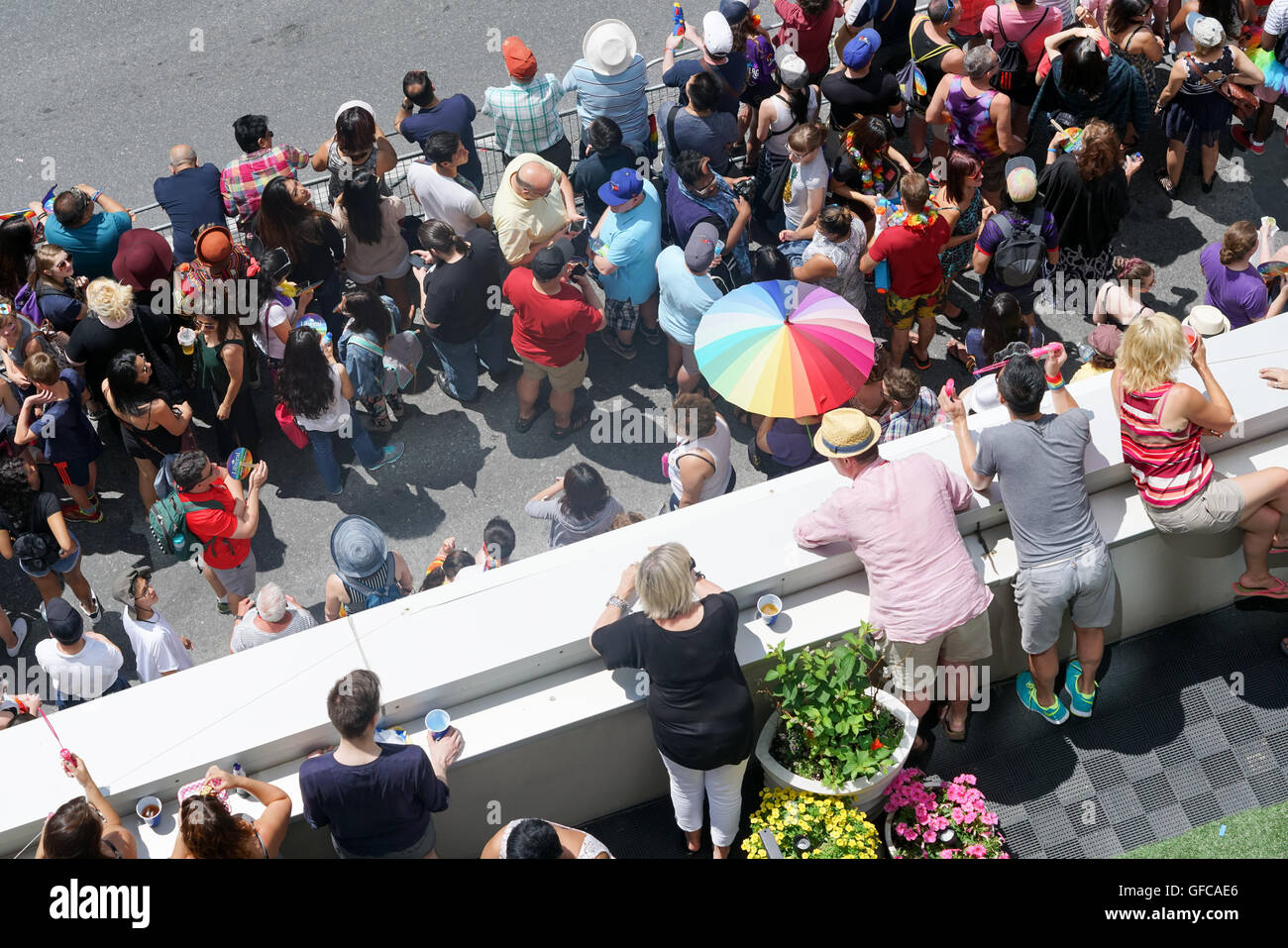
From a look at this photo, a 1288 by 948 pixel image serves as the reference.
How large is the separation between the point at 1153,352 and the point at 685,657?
276cm

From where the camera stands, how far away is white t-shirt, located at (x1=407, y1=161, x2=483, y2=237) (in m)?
8.66

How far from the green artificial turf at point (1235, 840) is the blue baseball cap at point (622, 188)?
4.77 m

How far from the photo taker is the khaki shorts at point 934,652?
6.35m

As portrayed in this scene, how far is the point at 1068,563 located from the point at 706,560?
5.74 feet

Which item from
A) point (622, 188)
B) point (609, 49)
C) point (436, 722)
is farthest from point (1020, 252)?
point (436, 722)

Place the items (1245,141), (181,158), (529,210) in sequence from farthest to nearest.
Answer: (1245,141) → (181,158) → (529,210)

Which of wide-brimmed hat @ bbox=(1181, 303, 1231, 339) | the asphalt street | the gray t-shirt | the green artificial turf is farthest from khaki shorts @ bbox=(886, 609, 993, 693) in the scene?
wide-brimmed hat @ bbox=(1181, 303, 1231, 339)

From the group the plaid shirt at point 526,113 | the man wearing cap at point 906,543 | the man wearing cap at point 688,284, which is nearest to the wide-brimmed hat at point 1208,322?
the man wearing cap at point 906,543

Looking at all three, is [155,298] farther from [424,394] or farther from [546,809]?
[546,809]

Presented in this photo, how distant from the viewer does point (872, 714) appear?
20.3ft

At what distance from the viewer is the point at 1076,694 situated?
22.7ft

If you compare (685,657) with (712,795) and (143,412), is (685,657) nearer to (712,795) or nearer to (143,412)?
(712,795)

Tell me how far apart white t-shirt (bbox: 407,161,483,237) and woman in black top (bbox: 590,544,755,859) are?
360 centimetres

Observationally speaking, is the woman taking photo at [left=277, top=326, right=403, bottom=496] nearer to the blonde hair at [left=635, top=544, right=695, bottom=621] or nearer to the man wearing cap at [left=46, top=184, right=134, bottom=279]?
the man wearing cap at [left=46, top=184, right=134, bottom=279]
